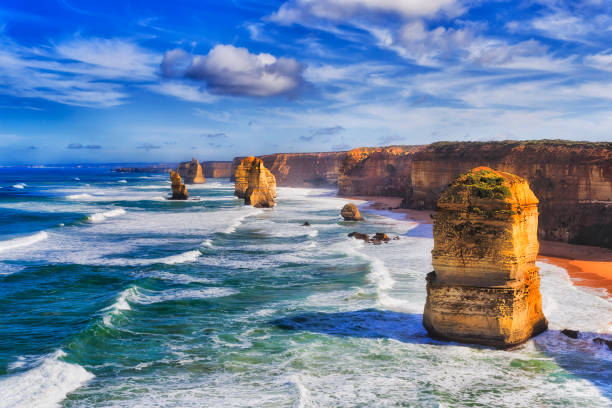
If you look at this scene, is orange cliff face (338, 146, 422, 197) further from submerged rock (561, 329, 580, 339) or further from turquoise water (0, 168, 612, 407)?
submerged rock (561, 329, 580, 339)

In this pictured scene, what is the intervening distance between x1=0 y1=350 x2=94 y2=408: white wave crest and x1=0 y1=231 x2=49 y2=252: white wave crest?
19.7 meters

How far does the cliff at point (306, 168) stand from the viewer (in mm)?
112375

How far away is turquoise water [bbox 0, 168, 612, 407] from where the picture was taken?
34.4 feet

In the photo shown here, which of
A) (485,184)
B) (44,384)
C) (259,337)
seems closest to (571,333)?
(485,184)

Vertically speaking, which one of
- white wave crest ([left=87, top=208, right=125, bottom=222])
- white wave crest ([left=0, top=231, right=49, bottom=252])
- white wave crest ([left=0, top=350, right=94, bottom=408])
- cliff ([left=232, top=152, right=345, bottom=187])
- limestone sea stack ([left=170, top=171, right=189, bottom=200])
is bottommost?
white wave crest ([left=0, top=350, right=94, bottom=408])

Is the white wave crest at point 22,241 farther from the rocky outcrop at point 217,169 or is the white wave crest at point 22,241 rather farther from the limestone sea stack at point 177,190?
the rocky outcrop at point 217,169

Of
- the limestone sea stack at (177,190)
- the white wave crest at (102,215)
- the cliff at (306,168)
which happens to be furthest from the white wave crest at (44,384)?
the cliff at (306,168)

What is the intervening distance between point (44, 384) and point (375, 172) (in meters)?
68.2

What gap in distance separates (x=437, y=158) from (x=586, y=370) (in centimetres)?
4021

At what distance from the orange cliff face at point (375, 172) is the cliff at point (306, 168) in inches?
1177

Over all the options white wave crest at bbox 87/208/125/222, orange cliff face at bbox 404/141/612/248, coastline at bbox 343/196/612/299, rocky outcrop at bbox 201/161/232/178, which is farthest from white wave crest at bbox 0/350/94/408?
rocky outcrop at bbox 201/161/232/178

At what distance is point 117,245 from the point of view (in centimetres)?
2986

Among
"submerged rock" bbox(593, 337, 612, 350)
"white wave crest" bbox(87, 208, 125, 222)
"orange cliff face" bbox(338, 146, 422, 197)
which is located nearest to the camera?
"submerged rock" bbox(593, 337, 612, 350)

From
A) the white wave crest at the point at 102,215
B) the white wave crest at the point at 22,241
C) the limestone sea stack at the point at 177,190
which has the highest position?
the limestone sea stack at the point at 177,190
